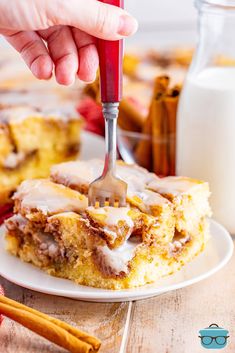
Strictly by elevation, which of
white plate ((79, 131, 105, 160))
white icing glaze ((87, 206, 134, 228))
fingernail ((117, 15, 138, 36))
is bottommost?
white plate ((79, 131, 105, 160))

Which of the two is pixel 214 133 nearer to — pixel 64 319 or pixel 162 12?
pixel 64 319

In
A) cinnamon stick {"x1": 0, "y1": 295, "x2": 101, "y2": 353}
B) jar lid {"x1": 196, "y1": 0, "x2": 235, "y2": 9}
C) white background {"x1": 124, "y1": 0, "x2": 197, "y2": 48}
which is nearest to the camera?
cinnamon stick {"x1": 0, "y1": 295, "x2": 101, "y2": 353}

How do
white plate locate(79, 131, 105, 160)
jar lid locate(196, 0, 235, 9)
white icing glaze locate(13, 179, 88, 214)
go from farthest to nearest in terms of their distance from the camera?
1. white plate locate(79, 131, 105, 160)
2. jar lid locate(196, 0, 235, 9)
3. white icing glaze locate(13, 179, 88, 214)

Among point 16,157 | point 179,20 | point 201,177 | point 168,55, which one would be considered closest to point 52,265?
point 201,177

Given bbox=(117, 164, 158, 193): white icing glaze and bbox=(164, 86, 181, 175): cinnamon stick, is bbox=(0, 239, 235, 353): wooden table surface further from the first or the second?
bbox=(164, 86, 181, 175): cinnamon stick

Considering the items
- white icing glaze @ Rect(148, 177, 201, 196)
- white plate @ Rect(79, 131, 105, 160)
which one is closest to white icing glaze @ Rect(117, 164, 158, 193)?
white icing glaze @ Rect(148, 177, 201, 196)

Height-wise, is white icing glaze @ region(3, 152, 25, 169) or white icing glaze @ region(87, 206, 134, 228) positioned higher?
white icing glaze @ region(87, 206, 134, 228)

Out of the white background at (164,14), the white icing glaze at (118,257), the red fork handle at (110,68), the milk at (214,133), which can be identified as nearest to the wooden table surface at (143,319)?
the white icing glaze at (118,257)

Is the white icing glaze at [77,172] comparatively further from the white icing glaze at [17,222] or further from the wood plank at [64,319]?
the wood plank at [64,319]

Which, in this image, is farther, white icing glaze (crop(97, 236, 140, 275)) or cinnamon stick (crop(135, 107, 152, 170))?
cinnamon stick (crop(135, 107, 152, 170))

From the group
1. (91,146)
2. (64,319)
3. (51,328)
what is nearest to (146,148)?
(91,146)
